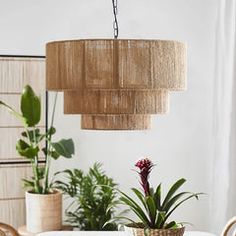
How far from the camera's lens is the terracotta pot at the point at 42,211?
13.8 ft

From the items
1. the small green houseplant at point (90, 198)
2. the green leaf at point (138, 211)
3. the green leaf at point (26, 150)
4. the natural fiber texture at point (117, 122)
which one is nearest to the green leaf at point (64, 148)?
the green leaf at point (26, 150)

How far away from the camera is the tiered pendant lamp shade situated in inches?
86.0

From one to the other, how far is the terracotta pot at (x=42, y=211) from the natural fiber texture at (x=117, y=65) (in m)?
2.08

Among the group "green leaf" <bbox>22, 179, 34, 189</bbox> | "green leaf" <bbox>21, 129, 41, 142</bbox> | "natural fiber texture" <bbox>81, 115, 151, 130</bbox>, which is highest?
"natural fiber texture" <bbox>81, 115, 151, 130</bbox>

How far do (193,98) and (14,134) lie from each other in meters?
1.50

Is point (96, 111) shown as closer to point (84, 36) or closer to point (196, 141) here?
point (84, 36)

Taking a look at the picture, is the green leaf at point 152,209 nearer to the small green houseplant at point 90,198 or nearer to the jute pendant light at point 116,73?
the jute pendant light at point 116,73

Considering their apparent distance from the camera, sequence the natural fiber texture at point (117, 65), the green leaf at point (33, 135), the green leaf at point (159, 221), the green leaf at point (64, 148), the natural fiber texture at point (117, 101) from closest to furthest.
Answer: the natural fiber texture at point (117, 65), the natural fiber texture at point (117, 101), the green leaf at point (159, 221), the green leaf at point (64, 148), the green leaf at point (33, 135)

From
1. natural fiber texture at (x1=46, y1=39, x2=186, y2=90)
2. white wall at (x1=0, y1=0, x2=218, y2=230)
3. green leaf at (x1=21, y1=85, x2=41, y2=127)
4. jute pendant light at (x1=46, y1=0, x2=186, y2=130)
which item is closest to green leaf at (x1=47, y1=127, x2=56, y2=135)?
green leaf at (x1=21, y1=85, x2=41, y2=127)

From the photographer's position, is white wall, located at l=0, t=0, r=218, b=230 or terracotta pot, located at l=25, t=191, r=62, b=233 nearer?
terracotta pot, located at l=25, t=191, r=62, b=233

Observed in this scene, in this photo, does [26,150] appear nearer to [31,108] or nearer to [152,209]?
[31,108]

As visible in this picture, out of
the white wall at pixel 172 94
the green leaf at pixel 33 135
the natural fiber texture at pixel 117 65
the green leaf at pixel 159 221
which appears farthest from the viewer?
the white wall at pixel 172 94

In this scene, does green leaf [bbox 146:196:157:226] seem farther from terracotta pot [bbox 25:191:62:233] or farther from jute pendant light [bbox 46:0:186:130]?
terracotta pot [bbox 25:191:62:233]

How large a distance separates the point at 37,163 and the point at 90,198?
0.46 m
